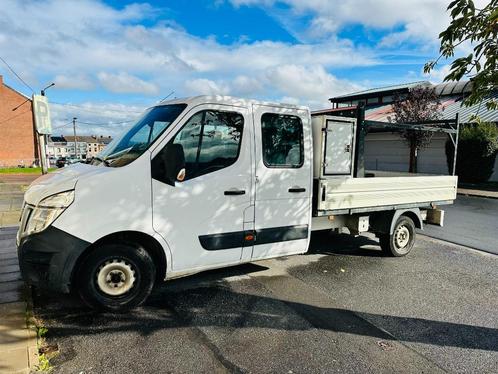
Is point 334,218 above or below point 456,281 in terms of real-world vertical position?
above

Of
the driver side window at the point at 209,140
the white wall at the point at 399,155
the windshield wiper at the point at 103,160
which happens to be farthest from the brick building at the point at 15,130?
the driver side window at the point at 209,140

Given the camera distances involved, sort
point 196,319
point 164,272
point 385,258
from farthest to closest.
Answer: point 385,258, point 164,272, point 196,319

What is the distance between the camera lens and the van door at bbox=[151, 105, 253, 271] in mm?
4266

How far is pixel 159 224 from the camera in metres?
4.25

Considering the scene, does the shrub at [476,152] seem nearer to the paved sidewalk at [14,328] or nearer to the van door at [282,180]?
the van door at [282,180]

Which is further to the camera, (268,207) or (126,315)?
(268,207)

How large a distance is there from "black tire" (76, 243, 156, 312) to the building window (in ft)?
6.26

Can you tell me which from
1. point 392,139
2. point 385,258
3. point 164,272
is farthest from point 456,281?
point 392,139

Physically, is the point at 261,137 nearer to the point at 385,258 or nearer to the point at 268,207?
the point at 268,207

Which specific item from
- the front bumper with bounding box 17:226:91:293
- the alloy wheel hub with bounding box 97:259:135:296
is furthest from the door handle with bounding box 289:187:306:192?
the front bumper with bounding box 17:226:91:293

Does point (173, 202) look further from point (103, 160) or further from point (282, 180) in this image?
point (282, 180)

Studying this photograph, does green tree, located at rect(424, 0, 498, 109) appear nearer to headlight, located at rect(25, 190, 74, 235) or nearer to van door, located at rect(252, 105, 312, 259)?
van door, located at rect(252, 105, 312, 259)

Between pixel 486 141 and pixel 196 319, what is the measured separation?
19.7m

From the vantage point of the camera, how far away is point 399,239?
6.85m
